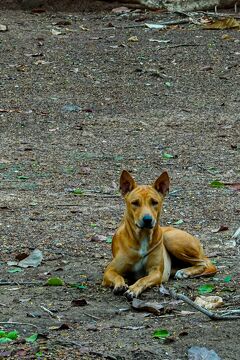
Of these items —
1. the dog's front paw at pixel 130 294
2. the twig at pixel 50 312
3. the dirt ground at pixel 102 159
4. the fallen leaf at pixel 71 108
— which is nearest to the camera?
the dirt ground at pixel 102 159

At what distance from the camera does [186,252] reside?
793 cm

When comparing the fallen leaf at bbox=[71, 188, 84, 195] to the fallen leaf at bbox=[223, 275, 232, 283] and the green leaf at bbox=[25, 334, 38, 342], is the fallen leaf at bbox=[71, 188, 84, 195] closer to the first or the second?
the fallen leaf at bbox=[223, 275, 232, 283]

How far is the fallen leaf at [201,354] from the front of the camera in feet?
18.5

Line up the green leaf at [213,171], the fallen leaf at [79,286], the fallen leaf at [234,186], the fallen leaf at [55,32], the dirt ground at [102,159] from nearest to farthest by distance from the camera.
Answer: the dirt ground at [102,159]
the fallen leaf at [79,286]
the fallen leaf at [234,186]
the green leaf at [213,171]
the fallen leaf at [55,32]

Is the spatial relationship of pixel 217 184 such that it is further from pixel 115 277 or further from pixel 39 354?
pixel 39 354

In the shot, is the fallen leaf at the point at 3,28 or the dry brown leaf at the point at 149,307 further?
the fallen leaf at the point at 3,28

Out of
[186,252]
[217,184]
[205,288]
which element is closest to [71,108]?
[217,184]

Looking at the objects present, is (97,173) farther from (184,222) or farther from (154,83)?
(154,83)

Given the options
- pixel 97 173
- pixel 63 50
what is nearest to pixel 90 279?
pixel 97 173

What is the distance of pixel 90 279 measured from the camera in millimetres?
7605

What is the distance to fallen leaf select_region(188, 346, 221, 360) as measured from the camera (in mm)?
5633

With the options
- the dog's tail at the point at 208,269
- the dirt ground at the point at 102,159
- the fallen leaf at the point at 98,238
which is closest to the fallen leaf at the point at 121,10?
the dirt ground at the point at 102,159

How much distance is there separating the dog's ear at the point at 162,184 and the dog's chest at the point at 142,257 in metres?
0.37

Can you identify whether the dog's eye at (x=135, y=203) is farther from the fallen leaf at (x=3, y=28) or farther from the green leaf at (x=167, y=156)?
the fallen leaf at (x=3, y=28)
